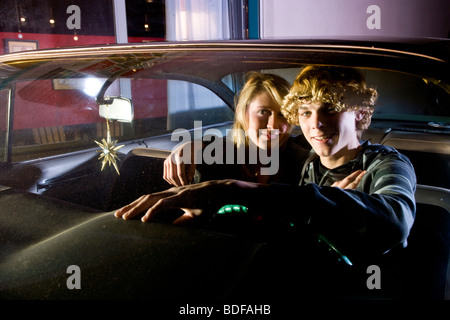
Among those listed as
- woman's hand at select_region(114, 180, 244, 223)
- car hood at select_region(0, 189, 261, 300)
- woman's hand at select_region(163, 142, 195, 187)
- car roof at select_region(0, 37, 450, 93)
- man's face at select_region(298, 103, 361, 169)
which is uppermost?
car roof at select_region(0, 37, 450, 93)

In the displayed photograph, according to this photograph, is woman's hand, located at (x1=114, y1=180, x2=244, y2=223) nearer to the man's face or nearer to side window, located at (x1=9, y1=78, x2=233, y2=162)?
the man's face

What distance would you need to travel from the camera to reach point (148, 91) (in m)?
2.08

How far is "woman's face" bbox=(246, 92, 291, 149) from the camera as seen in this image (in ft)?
3.20

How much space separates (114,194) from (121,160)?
0.21 metres

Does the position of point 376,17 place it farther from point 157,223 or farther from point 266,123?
point 157,223

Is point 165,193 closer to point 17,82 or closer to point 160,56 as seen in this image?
point 160,56

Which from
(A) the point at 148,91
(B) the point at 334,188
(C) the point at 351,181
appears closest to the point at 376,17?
(A) the point at 148,91

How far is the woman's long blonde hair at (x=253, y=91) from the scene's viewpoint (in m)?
0.97

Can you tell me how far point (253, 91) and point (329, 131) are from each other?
11.3 inches

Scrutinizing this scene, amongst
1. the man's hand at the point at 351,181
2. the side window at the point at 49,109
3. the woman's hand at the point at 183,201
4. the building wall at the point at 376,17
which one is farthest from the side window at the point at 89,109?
the building wall at the point at 376,17

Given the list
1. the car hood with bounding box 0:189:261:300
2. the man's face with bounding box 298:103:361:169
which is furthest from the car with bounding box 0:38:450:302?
the man's face with bounding box 298:103:361:169

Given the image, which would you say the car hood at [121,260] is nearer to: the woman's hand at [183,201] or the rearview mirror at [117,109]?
the woman's hand at [183,201]

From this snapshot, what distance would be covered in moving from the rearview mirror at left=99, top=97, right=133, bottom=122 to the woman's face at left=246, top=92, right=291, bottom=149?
0.56 meters

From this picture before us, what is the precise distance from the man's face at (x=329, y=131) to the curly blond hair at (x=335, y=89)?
0.02 metres
